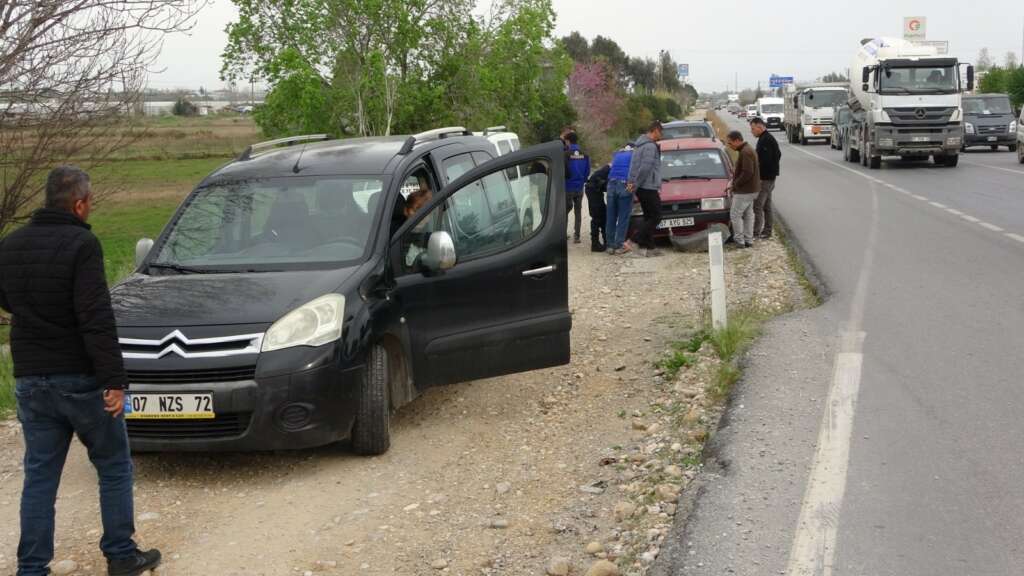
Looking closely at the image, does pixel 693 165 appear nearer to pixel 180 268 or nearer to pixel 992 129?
pixel 180 268

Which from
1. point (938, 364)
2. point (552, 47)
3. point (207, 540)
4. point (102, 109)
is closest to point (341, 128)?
point (552, 47)

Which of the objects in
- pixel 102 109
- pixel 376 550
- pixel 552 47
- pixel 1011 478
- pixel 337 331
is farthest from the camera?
pixel 552 47

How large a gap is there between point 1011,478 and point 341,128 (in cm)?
2030

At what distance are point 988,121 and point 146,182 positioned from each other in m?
29.1

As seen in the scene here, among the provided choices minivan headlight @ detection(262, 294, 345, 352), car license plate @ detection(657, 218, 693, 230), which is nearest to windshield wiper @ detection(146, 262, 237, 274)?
minivan headlight @ detection(262, 294, 345, 352)

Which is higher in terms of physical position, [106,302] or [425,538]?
[106,302]

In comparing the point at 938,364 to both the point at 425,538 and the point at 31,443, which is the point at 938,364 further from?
the point at 31,443

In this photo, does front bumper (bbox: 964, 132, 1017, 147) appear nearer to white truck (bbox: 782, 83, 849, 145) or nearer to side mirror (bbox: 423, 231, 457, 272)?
white truck (bbox: 782, 83, 849, 145)

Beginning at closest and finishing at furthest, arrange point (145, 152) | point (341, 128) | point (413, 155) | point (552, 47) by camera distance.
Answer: point (413, 155) < point (341, 128) < point (552, 47) < point (145, 152)

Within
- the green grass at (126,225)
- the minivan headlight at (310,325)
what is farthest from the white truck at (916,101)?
the minivan headlight at (310,325)

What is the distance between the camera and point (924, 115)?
95.6 feet

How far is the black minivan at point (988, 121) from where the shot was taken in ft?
124

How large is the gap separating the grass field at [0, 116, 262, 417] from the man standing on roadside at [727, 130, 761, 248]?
769 cm

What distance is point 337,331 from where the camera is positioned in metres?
6.21
